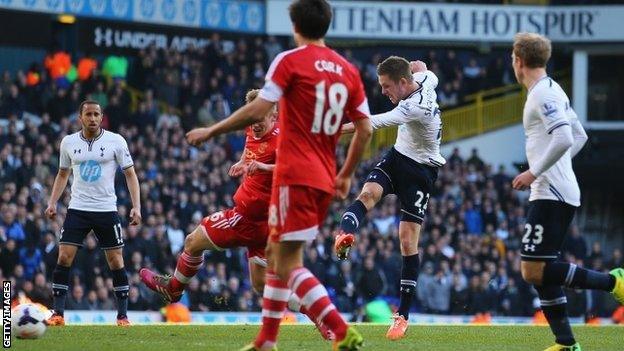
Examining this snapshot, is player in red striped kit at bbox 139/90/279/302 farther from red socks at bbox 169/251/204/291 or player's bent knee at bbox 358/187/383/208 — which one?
player's bent knee at bbox 358/187/383/208

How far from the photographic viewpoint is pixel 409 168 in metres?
13.6

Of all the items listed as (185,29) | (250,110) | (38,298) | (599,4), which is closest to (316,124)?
(250,110)

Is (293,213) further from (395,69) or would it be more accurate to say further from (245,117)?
(395,69)

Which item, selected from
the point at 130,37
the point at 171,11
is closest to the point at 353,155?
the point at 130,37

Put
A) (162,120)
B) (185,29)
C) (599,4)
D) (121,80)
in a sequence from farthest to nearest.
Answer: (599,4) → (185,29) → (121,80) → (162,120)

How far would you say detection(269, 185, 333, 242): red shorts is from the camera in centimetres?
956

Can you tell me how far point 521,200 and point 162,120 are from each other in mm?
8558

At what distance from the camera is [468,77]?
3712cm

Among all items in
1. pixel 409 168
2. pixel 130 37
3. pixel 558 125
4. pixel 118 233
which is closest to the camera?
pixel 558 125

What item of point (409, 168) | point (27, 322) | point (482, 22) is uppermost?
point (482, 22)

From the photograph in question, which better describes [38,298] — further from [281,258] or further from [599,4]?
[599,4]

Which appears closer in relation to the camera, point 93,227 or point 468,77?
point 93,227

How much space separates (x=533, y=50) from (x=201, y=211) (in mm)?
15844

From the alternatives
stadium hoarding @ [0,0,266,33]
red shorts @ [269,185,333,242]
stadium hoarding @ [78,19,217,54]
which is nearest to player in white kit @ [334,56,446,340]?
red shorts @ [269,185,333,242]
